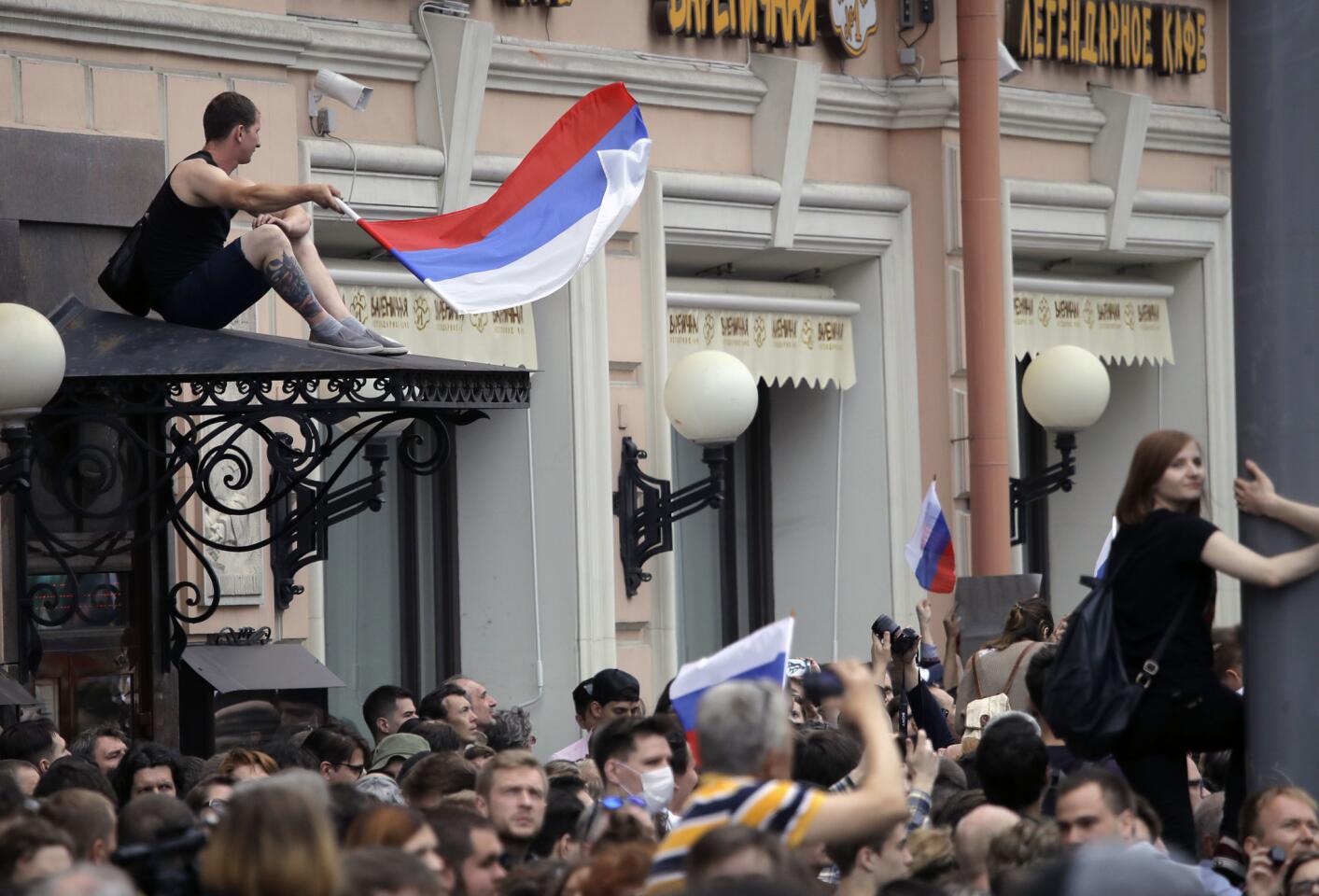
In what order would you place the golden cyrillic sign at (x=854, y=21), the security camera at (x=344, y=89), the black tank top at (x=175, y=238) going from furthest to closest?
the golden cyrillic sign at (x=854, y=21)
the security camera at (x=344, y=89)
the black tank top at (x=175, y=238)

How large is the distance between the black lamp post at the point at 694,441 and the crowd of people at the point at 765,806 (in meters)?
4.16

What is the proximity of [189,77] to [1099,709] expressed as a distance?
695 cm

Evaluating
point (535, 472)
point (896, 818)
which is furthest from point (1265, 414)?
point (535, 472)

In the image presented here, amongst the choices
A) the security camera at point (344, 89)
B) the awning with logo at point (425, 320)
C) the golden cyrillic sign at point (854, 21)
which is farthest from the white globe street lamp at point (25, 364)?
the golden cyrillic sign at point (854, 21)

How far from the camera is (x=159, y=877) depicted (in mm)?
5324

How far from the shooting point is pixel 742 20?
15.1 metres

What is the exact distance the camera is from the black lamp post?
1338 cm

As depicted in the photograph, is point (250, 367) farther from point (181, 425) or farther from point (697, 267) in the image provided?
point (697, 267)

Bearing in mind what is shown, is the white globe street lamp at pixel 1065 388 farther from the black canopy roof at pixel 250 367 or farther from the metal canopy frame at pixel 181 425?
the black canopy roof at pixel 250 367

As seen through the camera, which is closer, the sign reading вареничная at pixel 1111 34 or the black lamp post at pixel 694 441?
the black lamp post at pixel 694 441

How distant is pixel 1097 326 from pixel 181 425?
780 cm

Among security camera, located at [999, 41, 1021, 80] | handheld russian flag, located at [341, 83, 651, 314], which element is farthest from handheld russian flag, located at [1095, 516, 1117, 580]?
security camera, located at [999, 41, 1021, 80]

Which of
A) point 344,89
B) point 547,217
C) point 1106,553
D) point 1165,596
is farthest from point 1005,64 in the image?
point 1165,596

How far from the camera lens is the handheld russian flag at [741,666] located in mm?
6766
